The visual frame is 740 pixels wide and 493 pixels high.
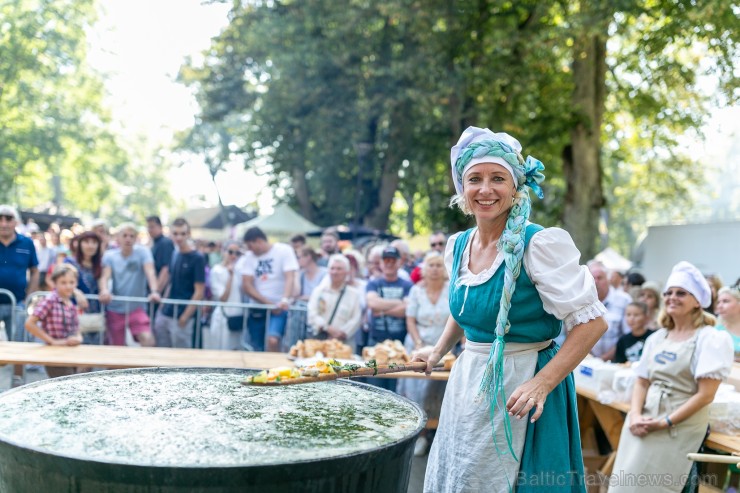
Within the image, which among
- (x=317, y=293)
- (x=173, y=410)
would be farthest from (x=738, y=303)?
(x=173, y=410)

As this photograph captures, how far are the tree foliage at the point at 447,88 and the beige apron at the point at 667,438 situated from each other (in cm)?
884

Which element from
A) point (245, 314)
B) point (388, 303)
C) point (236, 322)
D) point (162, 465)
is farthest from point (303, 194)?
point (162, 465)

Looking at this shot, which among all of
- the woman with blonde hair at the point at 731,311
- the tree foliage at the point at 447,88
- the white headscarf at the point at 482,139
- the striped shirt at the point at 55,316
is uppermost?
the tree foliage at the point at 447,88

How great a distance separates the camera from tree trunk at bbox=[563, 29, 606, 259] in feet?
44.8

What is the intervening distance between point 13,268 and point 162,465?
6.38m

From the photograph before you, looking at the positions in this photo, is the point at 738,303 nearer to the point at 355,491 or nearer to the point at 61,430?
the point at 355,491

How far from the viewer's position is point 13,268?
7.64 m

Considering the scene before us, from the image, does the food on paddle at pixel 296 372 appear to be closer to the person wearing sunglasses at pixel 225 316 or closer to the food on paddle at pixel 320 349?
the food on paddle at pixel 320 349

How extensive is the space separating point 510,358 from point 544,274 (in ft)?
1.26

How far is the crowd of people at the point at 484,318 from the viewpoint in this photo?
2.72m

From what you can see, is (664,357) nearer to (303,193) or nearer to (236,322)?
(236,322)

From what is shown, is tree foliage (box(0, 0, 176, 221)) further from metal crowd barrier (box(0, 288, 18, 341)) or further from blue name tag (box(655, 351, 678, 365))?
blue name tag (box(655, 351, 678, 365))

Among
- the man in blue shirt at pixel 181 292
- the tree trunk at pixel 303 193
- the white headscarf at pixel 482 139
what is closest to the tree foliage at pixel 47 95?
the tree trunk at pixel 303 193

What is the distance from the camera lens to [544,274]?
8.70 ft
